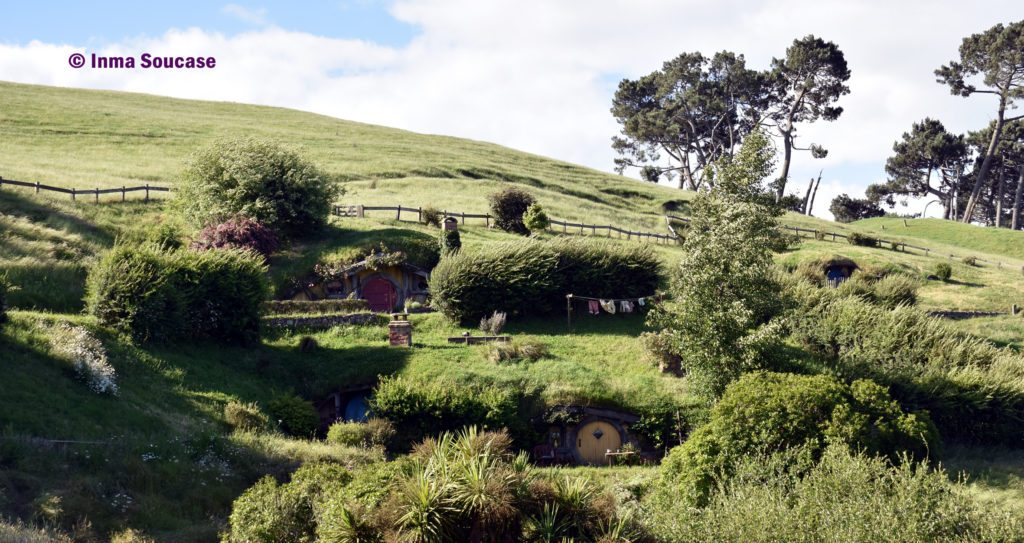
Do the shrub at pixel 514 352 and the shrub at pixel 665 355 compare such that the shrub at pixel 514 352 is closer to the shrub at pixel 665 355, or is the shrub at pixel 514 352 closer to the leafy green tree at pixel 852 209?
the shrub at pixel 665 355

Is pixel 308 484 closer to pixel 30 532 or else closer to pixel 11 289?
pixel 30 532

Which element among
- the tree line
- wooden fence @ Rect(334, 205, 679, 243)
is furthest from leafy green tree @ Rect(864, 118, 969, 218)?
wooden fence @ Rect(334, 205, 679, 243)

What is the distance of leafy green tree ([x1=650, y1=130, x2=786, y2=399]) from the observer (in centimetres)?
3309

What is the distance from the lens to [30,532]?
61.9 feet

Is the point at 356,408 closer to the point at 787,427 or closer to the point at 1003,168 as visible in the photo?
the point at 787,427

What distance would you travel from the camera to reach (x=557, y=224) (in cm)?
6084

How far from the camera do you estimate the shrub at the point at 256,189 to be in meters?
48.3

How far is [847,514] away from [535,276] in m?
24.0

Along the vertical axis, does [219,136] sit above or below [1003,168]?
below

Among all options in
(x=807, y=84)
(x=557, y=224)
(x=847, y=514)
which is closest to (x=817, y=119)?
(x=807, y=84)

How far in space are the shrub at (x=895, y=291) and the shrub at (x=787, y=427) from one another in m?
17.3

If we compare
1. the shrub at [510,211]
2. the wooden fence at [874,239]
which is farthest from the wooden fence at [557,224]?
the wooden fence at [874,239]

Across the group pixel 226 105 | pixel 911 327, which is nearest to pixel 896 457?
pixel 911 327

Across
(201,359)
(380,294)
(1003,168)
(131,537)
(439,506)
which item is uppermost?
(1003,168)
